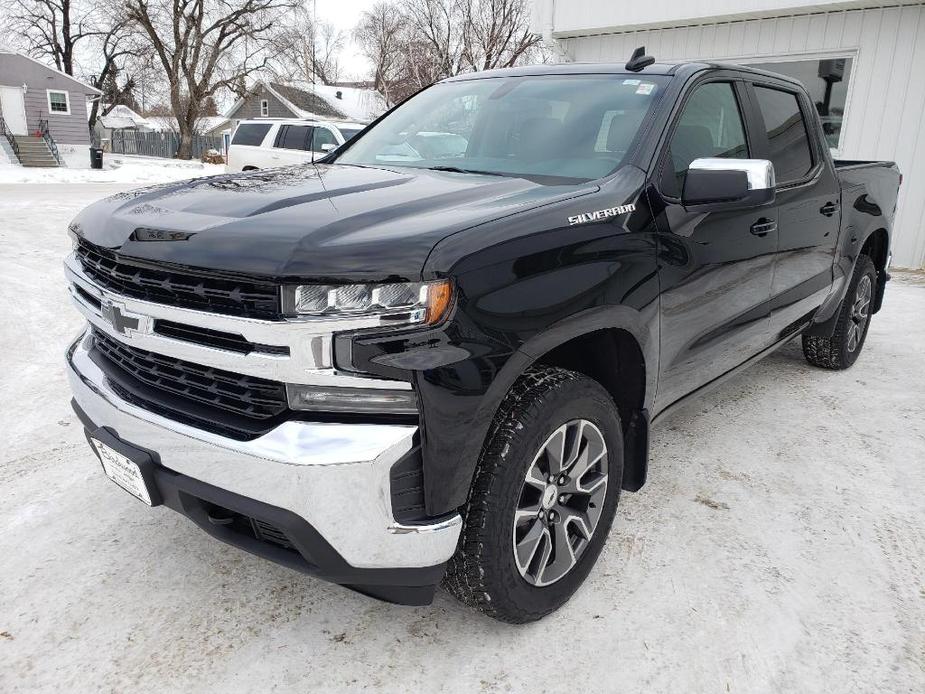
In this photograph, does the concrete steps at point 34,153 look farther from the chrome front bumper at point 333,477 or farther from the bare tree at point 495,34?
the chrome front bumper at point 333,477

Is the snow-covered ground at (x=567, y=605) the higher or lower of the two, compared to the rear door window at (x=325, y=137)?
lower

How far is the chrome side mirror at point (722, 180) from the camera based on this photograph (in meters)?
2.52

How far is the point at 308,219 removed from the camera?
6.64 feet

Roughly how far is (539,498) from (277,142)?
13687 millimetres

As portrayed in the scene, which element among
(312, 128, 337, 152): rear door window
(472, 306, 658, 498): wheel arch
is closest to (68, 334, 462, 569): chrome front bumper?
(472, 306, 658, 498): wheel arch

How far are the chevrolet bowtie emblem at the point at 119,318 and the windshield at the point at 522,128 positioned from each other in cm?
139

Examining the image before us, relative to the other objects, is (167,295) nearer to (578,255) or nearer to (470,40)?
(578,255)

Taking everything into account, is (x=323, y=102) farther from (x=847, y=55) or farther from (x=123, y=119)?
(x=847, y=55)

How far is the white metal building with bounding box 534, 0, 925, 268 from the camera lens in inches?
346

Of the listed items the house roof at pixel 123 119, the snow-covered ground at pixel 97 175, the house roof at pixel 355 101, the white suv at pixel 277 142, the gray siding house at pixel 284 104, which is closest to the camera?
the white suv at pixel 277 142

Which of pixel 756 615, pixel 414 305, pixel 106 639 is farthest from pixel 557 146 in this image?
pixel 106 639

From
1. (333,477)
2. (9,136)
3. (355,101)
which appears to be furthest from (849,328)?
(355,101)

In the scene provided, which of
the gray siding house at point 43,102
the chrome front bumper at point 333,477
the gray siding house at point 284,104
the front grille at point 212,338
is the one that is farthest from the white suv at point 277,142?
the gray siding house at point 284,104

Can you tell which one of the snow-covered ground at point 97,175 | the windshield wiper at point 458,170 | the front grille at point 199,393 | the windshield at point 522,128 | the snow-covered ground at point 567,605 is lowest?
the snow-covered ground at point 97,175
